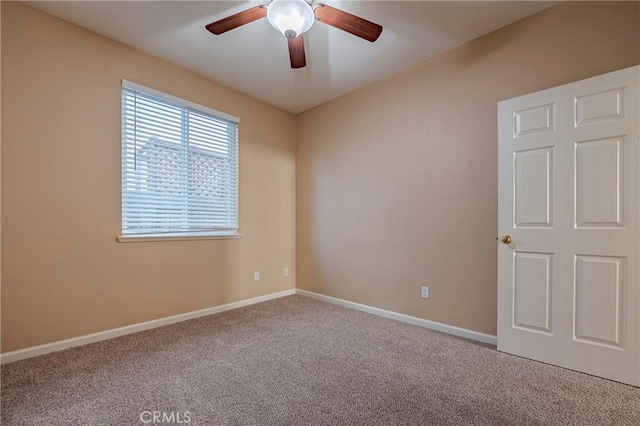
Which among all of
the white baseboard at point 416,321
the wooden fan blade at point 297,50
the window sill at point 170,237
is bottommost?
the white baseboard at point 416,321

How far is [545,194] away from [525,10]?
1443mm

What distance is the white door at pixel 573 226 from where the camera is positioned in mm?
1834

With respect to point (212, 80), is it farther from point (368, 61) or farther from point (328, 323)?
point (328, 323)

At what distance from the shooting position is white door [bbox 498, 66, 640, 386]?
6.02 ft

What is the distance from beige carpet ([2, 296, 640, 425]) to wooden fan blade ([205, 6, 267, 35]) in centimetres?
244

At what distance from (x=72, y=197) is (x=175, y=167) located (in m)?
0.91

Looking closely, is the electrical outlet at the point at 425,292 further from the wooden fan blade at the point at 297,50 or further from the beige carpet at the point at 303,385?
the wooden fan blade at the point at 297,50

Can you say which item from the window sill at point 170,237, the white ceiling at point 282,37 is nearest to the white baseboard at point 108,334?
the window sill at point 170,237

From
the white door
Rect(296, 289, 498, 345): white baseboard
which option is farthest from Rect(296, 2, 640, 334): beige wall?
the white door

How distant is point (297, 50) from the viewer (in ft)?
7.20

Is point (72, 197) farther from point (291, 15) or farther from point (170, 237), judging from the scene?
point (291, 15)

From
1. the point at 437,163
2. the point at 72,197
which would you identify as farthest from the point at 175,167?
Answer: the point at 437,163

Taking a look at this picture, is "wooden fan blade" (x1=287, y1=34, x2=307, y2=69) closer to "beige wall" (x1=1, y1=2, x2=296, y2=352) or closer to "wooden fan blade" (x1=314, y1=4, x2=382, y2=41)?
"wooden fan blade" (x1=314, y1=4, x2=382, y2=41)

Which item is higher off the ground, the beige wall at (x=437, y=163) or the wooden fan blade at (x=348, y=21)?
the wooden fan blade at (x=348, y=21)
